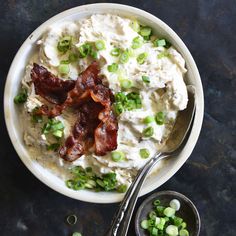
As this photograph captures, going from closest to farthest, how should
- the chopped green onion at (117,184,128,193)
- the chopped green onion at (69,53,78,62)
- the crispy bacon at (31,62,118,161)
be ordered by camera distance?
the crispy bacon at (31,62,118,161) < the chopped green onion at (69,53,78,62) < the chopped green onion at (117,184,128,193)

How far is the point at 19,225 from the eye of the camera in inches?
128

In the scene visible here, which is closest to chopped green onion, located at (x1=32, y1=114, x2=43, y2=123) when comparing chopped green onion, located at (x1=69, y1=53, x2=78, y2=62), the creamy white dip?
the creamy white dip

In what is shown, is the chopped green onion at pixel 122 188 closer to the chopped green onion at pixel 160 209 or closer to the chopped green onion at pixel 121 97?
the chopped green onion at pixel 160 209

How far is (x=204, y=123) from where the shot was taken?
10.4 ft

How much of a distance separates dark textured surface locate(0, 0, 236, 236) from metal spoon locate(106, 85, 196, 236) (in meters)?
0.32

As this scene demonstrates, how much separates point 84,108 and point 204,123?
2.75 ft

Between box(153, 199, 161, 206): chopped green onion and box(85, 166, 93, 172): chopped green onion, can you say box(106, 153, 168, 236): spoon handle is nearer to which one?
box(85, 166, 93, 172): chopped green onion

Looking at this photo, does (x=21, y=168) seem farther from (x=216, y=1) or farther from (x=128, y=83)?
(x=216, y=1)

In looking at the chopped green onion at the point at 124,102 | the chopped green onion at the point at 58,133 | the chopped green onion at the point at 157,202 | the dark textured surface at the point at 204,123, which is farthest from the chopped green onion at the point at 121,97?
the chopped green onion at the point at 157,202

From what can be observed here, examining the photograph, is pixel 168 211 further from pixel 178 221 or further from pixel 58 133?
pixel 58 133

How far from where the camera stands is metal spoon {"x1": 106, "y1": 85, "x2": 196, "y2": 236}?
2793 mm

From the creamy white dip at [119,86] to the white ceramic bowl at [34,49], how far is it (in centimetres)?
5

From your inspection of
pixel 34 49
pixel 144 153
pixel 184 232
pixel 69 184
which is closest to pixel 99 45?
pixel 34 49

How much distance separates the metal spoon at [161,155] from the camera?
2793mm
